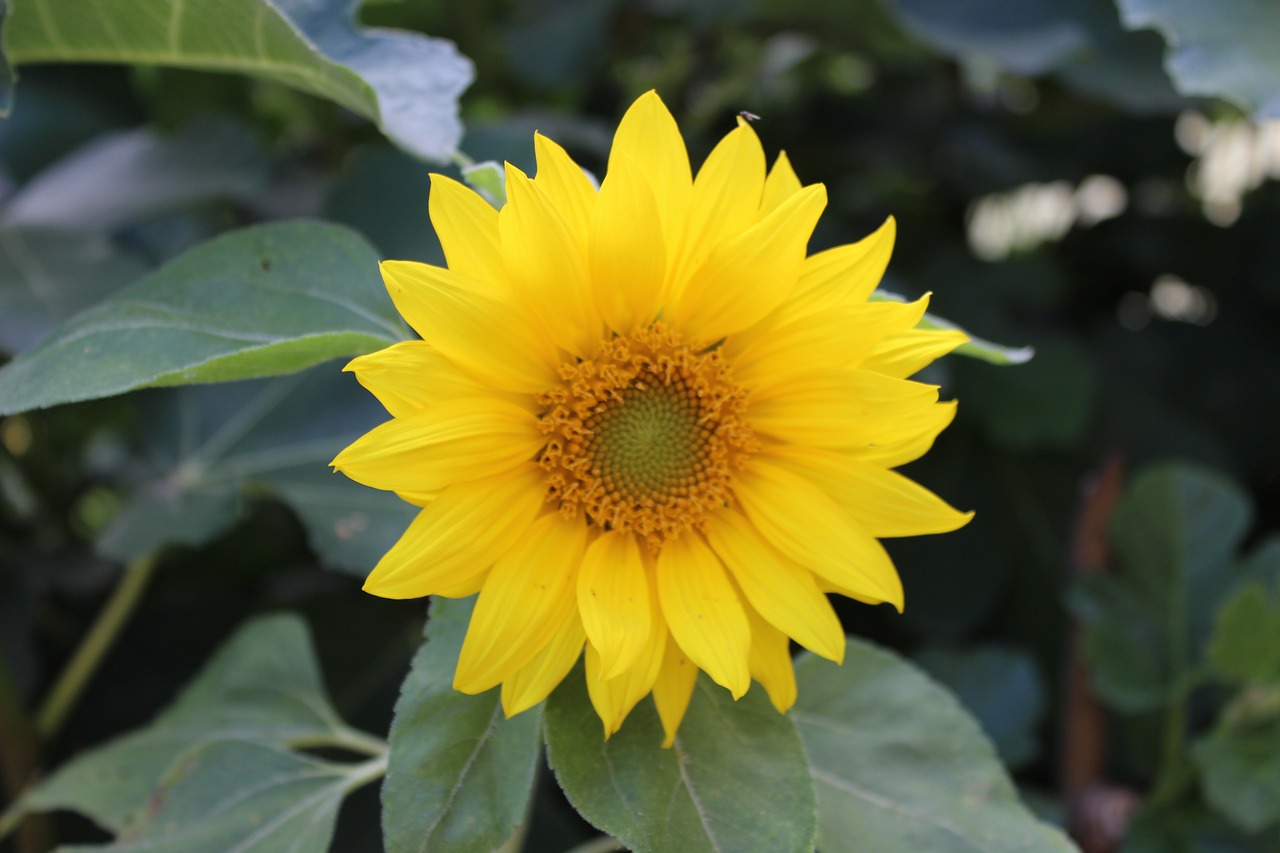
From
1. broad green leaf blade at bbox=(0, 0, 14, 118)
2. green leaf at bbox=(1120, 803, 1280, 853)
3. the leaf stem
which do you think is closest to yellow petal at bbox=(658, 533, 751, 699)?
the leaf stem

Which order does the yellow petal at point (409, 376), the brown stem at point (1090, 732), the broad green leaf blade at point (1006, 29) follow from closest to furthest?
the yellow petal at point (409, 376) < the brown stem at point (1090, 732) < the broad green leaf blade at point (1006, 29)

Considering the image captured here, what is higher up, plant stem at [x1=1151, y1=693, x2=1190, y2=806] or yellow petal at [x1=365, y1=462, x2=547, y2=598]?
yellow petal at [x1=365, y1=462, x2=547, y2=598]

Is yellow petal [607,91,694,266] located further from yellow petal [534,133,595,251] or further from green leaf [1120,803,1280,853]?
green leaf [1120,803,1280,853]

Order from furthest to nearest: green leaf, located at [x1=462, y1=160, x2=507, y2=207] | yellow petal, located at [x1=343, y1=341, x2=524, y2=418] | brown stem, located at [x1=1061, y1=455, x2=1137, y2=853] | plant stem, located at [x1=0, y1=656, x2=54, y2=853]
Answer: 1. brown stem, located at [x1=1061, y1=455, x2=1137, y2=853]
2. plant stem, located at [x1=0, y1=656, x2=54, y2=853]
3. green leaf, located at [x1=462, y1=160, x2=507, y2=207]
4. yellow petal, located at [x1=343, y1=341, x2=524, y2=418]

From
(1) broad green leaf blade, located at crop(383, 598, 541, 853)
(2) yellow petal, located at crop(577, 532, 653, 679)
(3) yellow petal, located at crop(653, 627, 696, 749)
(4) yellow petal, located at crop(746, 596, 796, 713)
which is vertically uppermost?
(2) yellow petal, located at crop(577, 532, 653, 679)

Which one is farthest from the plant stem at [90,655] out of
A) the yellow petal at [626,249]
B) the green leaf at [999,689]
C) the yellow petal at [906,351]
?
the green leaf at [999,689]

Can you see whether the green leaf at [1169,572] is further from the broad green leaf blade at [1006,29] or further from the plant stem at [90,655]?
the plant stem at [90,655]
